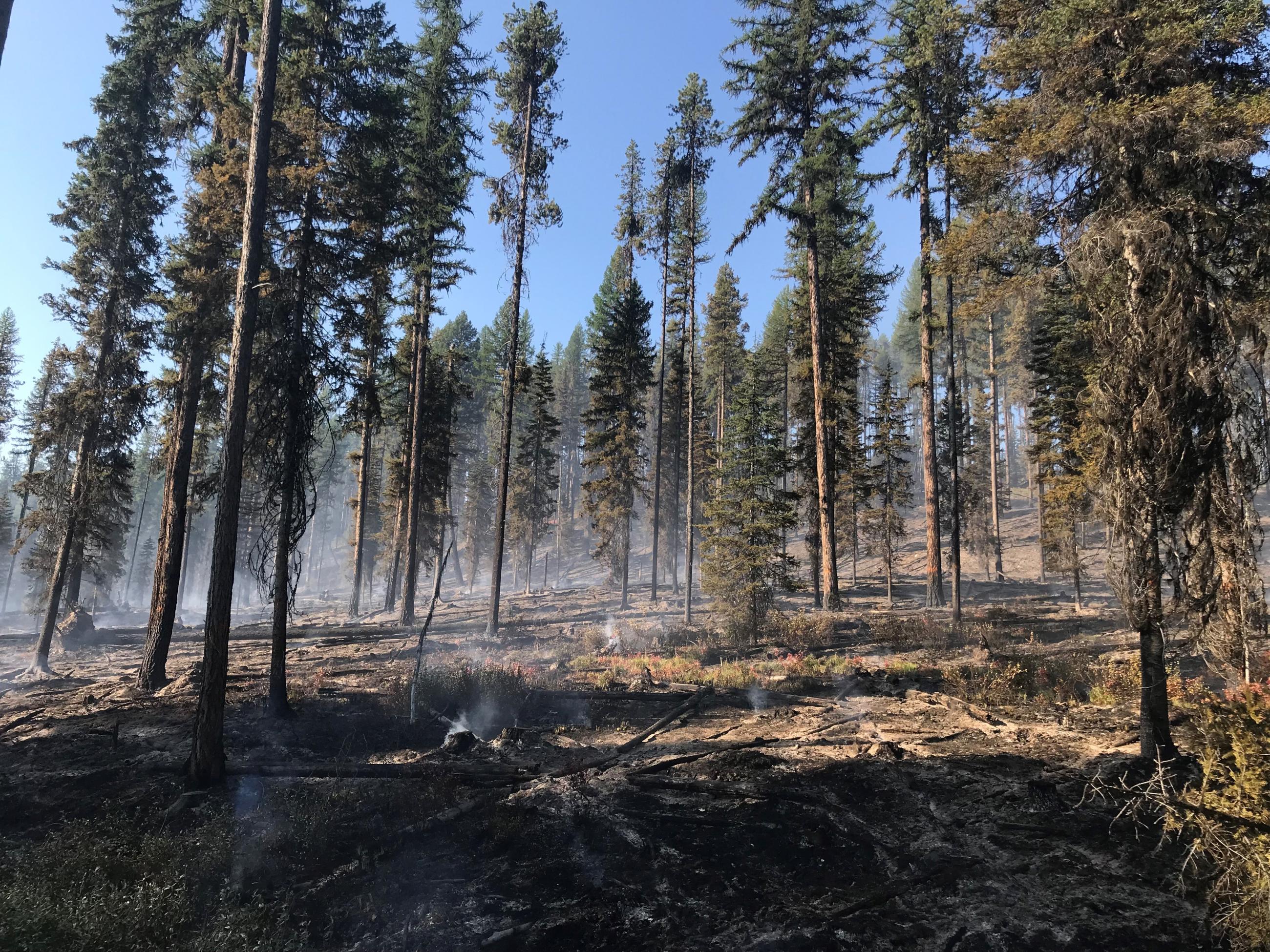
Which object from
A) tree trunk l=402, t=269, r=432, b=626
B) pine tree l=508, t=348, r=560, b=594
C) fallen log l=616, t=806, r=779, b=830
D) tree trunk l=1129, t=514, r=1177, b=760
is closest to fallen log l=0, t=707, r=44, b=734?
fallen log l=616, t=806, r=779, b=830

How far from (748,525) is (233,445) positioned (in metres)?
13.9

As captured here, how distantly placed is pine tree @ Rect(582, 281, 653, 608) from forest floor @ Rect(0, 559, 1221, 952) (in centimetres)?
1767

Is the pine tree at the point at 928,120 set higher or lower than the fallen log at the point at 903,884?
higher

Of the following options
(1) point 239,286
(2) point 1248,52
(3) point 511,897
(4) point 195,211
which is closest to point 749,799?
(3) point 511,897

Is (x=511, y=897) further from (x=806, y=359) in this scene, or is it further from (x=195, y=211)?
(x=806, y=359)

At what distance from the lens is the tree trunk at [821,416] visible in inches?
835

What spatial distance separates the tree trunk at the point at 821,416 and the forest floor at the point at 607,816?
653cm

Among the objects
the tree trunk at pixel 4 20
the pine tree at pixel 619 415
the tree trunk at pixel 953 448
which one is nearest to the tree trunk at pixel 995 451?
the tree trunk at pixel 953 448

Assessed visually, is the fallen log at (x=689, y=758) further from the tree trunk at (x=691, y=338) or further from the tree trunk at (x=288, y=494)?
the tree trunk at (x=691, y=338)

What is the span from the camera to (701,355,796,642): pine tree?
18422 mm

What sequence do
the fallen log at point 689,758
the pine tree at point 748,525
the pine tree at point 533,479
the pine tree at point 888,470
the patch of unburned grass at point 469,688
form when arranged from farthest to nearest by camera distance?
1. the pine tree at point 533,479
2. the pine tree at point 888,470
3. the pine tree at point 748,525
4. the patch of unburned grass at point 469,688
5. the fallen log at point 689,758

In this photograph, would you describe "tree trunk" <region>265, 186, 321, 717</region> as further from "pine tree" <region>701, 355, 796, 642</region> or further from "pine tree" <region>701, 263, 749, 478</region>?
"pine tree" <region>701, 263, 749, 478</region>

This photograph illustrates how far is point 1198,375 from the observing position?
280 inches

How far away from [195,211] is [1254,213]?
65.8 ft
